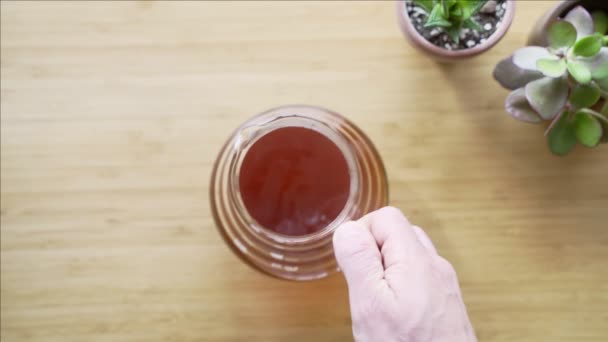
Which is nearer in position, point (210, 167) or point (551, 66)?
point (551, 66)

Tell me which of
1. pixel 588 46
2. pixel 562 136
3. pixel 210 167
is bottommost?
pixel 210 167

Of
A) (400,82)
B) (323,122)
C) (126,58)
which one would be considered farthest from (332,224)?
(126,58)

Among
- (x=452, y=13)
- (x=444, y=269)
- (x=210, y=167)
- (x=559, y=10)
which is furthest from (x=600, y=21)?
(x=210, y=167)

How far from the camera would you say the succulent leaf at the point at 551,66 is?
575 millimetres

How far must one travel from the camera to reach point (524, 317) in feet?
2.24

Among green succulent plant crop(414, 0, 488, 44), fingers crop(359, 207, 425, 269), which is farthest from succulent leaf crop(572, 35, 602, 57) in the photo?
fingers crop(359, 207, 425, 269)

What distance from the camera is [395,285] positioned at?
55cm

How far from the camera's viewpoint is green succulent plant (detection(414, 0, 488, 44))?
63 centimetres

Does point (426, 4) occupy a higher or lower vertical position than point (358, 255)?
higher

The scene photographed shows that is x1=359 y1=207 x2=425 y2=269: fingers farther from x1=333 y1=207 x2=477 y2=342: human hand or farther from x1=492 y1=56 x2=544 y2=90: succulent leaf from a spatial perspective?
x1=492 y1=56 x2=544 y2=90: succulent leaf

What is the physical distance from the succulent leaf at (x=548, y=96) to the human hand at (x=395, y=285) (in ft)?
0.59

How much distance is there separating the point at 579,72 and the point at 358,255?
0.92 feet

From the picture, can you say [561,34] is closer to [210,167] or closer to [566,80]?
[566,80]

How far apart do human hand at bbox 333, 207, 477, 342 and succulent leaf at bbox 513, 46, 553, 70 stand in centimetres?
20
